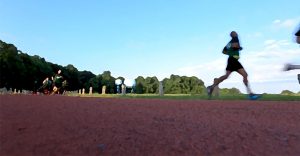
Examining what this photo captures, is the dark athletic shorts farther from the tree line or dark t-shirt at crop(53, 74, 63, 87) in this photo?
the tree line

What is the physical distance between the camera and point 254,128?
556 centimetres

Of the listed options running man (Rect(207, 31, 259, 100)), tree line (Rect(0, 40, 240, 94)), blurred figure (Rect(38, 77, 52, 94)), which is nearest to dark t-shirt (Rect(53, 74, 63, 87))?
blurred figure (Rect(38, 77, 52, 94))

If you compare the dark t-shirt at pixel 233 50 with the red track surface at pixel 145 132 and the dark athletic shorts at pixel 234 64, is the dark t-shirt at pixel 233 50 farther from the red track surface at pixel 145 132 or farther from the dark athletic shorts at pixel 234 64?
the red track surface at pixel 145 132

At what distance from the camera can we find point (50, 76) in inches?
2955

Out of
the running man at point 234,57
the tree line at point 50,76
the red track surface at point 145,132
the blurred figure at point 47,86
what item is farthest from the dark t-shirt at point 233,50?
the tree line at point 50,76

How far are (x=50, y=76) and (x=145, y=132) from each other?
72118 mm

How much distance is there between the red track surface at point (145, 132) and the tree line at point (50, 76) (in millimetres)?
27365

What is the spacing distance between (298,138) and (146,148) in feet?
6.43

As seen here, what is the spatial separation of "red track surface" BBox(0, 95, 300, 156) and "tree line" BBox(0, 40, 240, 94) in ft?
89.8

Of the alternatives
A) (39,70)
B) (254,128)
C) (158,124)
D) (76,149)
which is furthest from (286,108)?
(39,70)

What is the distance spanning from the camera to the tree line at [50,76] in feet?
187

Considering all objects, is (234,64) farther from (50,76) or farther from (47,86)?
(50,76)

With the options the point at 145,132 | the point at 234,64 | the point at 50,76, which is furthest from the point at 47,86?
the point at 50,76

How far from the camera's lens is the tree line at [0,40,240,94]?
57.0 metres
